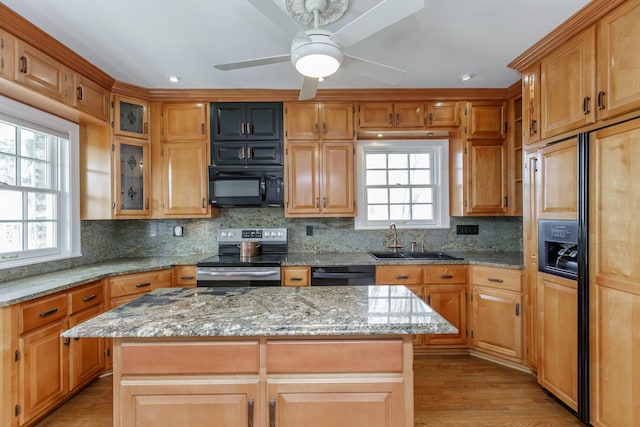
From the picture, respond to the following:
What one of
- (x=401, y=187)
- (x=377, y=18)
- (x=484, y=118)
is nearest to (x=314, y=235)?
(x=401, y=187)

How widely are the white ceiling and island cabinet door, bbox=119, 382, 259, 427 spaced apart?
2.00 m

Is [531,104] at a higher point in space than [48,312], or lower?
higher

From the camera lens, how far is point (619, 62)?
1698 mm

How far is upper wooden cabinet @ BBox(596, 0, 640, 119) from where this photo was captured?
5.31 ft

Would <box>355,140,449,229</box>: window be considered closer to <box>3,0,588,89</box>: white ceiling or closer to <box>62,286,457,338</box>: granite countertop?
<box>3,0,588,89</box>: white ceiling

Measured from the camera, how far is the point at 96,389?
236cm

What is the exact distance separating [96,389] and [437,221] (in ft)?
11.8

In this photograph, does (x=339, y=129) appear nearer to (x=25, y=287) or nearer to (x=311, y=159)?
(x=311, y=159)

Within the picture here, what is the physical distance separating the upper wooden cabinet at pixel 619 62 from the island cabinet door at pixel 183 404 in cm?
243

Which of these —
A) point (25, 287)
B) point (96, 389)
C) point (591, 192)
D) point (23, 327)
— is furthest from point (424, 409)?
point (25, 287)

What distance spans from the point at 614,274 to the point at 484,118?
1943 millimetres

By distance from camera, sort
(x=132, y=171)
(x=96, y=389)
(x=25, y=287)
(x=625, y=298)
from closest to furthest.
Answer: (x=625, y=298) → (x=25, y=287) → (x=96, y=389) → (x=132, y=171)

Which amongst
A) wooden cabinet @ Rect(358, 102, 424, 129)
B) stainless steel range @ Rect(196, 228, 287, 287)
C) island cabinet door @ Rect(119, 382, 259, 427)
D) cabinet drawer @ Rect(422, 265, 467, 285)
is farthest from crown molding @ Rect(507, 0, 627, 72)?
island cabinet door @ Rect(119, 382, 259, 427)

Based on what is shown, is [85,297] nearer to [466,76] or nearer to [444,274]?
[444,274]
